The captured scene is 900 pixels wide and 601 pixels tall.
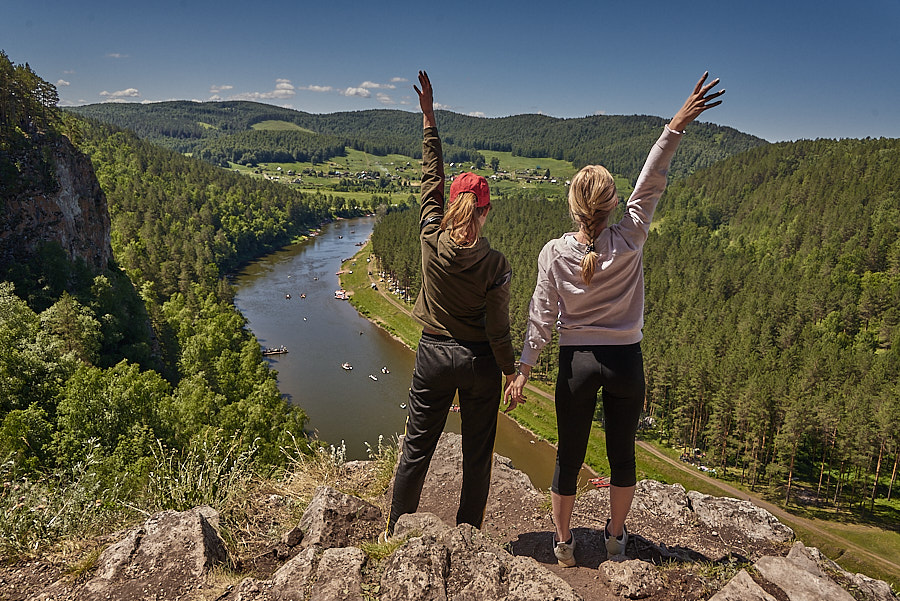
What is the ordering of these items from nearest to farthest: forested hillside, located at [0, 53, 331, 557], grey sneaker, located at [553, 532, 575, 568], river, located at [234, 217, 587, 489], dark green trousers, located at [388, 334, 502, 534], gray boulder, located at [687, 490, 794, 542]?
dark green trousers, located at [388, 334, 502, 534] → grey sneaker, located at [553, 532, 575, 568] → gray boulder, located at [687, 490, 794, 542] → forested hillside, located at [0, 53, 331, 557] → river, located at [234, 217, 587, 489]

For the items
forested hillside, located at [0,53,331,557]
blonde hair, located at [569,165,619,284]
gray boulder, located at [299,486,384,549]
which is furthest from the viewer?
forested hillside, located at [0,53,331,557]

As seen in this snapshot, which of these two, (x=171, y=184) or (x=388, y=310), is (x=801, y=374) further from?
(x=171, y=184)

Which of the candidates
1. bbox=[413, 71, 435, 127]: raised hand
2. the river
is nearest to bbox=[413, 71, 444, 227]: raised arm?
bbox=[413, 71, 435, 127]: raised hand

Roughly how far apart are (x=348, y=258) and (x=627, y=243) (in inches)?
3509

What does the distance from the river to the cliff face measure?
16399 millimetres

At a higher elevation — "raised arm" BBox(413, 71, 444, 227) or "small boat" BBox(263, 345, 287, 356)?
"raised arm" BBox(413, 71, 444, 227)

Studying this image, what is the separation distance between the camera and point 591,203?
12.2 feet

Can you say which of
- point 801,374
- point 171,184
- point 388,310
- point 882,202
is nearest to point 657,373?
point 801,374

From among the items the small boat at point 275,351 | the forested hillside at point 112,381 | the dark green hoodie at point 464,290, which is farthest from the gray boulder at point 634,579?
the small boat at point 275,351

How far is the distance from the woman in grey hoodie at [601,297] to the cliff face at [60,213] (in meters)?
41.3

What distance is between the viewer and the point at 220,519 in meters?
4.69

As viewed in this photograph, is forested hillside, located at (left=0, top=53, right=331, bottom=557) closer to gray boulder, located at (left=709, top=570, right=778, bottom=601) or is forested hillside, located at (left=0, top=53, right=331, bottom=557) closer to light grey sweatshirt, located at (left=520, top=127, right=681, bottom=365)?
light grey sweatshirt, located at (left=520, top=127, right=681, bottom=365)

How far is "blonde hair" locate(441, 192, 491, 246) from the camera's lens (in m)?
3.68

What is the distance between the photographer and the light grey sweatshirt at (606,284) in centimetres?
379
